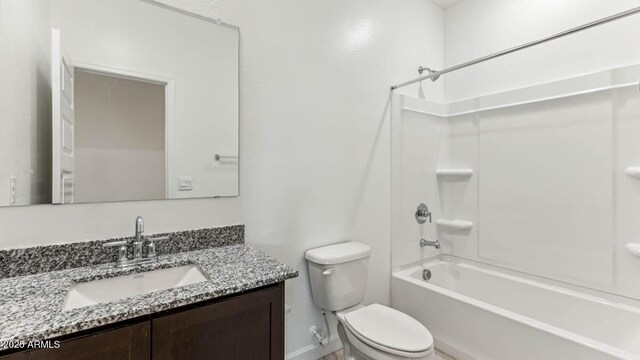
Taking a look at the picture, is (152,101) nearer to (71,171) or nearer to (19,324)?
(71,171)

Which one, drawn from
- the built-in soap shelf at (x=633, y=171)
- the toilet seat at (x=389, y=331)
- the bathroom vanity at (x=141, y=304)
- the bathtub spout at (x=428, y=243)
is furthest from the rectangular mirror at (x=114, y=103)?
the built-in soap shelf at (x=633, y=171)

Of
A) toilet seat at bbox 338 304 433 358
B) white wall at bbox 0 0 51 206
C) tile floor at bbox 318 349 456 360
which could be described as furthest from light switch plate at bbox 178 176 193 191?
tile floor at bbox 318 349 456 360

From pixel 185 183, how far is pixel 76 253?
1.65 ft

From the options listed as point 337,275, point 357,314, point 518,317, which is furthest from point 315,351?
point 518,317

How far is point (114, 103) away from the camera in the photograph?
4.24 ft

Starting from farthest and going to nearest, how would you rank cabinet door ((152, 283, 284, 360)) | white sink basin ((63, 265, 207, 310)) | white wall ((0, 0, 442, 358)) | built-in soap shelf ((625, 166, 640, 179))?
built-in soap shelf ((625, 166, 640, 179))
white wall ((0, 0, 442, 358))
white sink basin ((63, 265, 207, 310))
cabinet door ((152, 283, 284, 360))

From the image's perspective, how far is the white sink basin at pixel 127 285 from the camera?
105 centimetres

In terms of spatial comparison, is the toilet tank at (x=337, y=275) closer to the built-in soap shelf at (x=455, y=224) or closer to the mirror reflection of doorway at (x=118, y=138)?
the mirror reflection of doorway at (x=118, y=138)

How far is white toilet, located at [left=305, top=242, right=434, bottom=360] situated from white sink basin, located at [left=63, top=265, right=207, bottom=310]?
74cm

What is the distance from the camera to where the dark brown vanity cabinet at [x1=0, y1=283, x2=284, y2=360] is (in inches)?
31.1

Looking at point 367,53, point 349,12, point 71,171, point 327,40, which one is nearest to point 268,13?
point 327,40

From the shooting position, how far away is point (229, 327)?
3.35 ft

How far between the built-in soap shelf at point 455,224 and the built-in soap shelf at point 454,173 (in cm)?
39

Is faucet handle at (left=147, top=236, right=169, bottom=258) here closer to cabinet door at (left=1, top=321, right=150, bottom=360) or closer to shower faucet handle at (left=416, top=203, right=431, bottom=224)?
cabinet door at (left=1, top=321, right=150, bottom=360)
